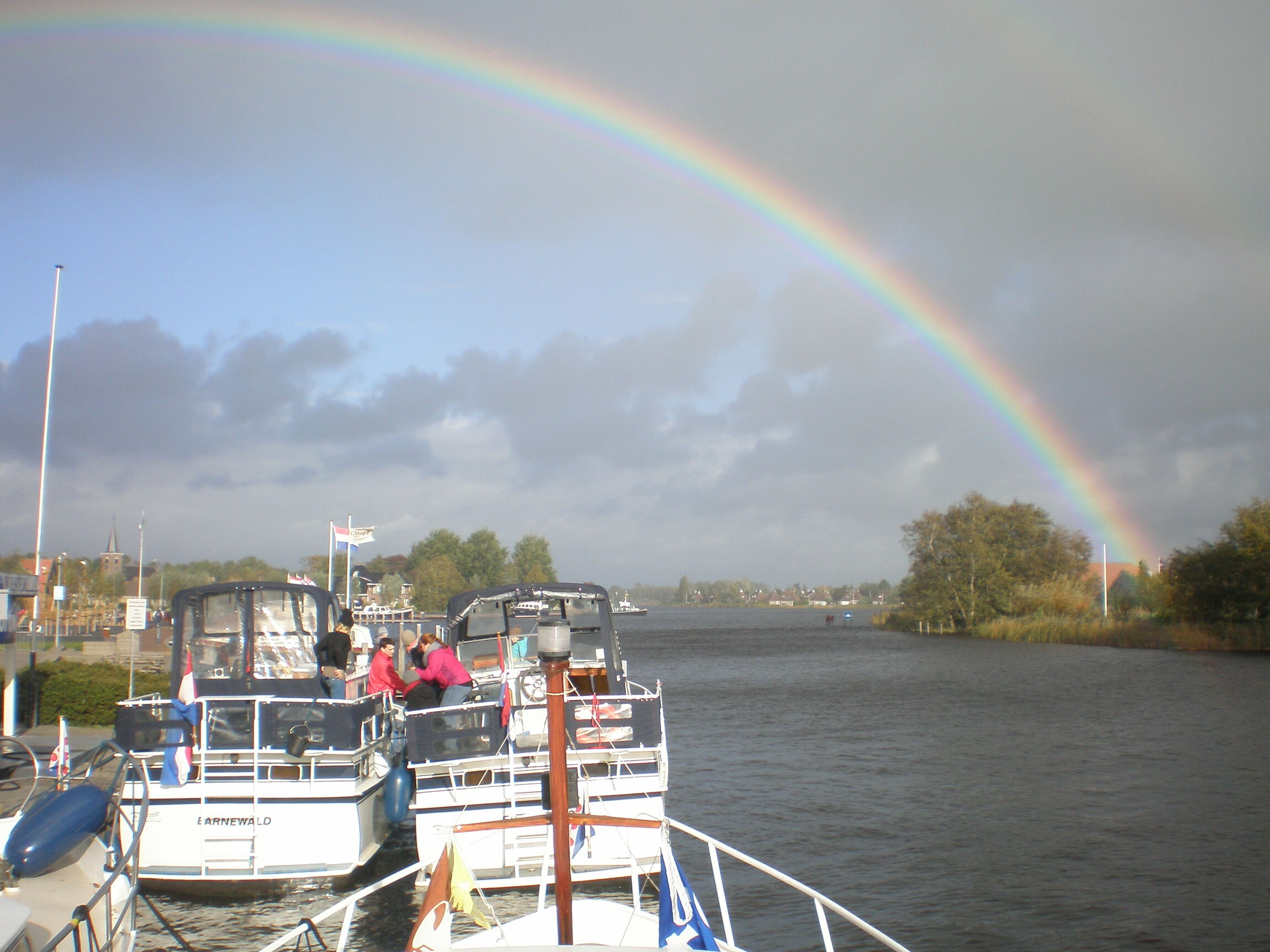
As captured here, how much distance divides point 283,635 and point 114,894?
297 inches

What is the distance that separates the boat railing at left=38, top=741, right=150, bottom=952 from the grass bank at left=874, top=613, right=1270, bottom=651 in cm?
7169

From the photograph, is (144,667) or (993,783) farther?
(144,667)

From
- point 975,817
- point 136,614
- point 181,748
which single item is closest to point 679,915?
point 181,748

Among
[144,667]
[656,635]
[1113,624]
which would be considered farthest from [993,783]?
[656,635]

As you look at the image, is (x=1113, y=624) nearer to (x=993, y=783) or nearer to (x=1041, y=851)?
(x=993, y=783)

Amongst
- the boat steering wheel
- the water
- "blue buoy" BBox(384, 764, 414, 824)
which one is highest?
the boat steering wheel

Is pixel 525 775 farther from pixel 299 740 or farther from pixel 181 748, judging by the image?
pixel 181 748

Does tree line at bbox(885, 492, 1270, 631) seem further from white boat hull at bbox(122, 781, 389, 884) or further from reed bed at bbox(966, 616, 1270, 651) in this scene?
white boat hull at bbox(122, 781, 389, 884)

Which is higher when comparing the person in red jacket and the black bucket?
the person in red jacket

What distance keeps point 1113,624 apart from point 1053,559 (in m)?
28.3

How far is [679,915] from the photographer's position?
5.70m

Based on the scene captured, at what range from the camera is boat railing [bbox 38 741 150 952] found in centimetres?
649

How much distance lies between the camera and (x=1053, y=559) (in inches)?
4181

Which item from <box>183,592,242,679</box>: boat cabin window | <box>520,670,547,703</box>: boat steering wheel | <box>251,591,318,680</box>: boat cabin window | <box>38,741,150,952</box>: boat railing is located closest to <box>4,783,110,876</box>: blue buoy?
<box>38,741,150,952</box>: boat railing
